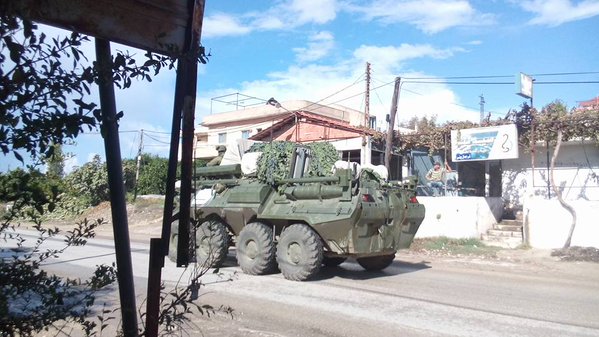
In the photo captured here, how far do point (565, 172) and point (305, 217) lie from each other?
1266 centimetres

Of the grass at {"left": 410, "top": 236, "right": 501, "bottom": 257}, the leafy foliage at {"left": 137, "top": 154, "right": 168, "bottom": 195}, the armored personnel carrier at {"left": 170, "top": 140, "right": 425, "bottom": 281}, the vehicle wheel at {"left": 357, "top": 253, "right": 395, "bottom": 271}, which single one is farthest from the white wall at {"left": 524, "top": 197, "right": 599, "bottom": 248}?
the leafy foliage at {"left": 137, "top": 154, "right": 168, "bottom": 195}

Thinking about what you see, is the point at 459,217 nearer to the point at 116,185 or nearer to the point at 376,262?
the point at 376,262

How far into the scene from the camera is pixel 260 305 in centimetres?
717

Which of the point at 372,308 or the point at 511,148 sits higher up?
the point at 511,148

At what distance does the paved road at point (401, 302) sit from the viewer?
Answer: 19.6ft

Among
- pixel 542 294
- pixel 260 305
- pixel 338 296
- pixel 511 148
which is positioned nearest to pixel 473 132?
pixel 511 148

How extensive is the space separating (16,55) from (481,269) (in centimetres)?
1204

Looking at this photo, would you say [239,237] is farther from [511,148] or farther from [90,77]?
[511,148]

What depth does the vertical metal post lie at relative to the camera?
6.43 feet

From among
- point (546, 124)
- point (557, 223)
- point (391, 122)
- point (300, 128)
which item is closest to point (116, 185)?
point (557, 223)

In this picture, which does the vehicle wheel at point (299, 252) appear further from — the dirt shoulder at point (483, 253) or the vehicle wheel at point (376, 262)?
the dirt shoulder at point (483, 253)

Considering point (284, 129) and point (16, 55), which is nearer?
point (16, 55)

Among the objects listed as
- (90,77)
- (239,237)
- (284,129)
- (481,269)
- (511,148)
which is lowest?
(481,269)

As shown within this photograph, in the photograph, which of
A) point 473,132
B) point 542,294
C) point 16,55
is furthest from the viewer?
point 473,132
